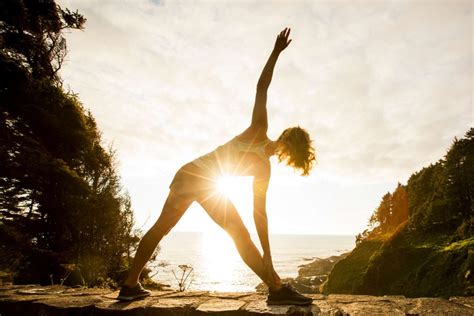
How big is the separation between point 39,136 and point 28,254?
472 cm

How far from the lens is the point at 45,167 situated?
11.8 meters

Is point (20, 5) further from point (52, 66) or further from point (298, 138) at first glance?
point (298, 138)

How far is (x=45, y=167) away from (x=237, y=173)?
36.2ft

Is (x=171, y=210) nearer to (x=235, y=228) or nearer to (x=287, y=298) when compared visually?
(x=235, y=228)

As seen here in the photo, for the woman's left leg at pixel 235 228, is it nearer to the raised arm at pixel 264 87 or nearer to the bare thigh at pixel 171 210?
the bare thigh at pixel 171 210

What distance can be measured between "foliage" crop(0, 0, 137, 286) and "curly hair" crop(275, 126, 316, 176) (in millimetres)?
10260

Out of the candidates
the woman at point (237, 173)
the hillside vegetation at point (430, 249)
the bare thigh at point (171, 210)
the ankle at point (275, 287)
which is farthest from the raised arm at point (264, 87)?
the hillside vegetation at point (430, 249)

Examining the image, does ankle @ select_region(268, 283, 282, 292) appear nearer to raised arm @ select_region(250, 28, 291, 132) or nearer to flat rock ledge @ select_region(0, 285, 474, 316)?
flat rock ledge @ select_region(0, 285, 474, 316)

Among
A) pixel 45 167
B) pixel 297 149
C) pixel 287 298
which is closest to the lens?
pixel 287 298

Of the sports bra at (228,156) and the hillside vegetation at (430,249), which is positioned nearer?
the sports bra at (228,156)

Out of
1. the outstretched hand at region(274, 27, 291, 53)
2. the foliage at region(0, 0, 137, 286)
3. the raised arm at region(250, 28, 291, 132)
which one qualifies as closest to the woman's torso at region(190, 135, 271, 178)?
the raised arm at region(250, 28, 291, 132)

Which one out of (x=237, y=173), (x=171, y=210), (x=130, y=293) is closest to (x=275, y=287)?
(x=237, y=173)

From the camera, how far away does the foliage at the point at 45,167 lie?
1138 centimetres

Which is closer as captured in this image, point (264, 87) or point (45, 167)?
point (264, 87)
